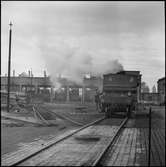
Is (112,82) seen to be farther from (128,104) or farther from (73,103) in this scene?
(73,103)

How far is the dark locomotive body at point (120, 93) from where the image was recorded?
22.0 metres

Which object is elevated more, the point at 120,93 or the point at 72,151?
the point at 120,93

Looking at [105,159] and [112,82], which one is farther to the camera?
[112,82]

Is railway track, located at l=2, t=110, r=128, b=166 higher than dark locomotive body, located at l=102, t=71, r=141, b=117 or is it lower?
lower

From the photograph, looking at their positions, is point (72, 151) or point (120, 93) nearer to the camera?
point (72, 151)

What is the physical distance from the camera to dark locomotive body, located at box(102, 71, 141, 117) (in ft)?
72.1

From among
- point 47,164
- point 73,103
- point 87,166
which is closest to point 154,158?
point 87,166

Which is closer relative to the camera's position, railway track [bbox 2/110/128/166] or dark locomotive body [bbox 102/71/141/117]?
railway track [bbox 2/110/128/166]

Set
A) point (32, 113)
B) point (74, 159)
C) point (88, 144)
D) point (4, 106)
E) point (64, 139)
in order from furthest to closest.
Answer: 1. point (32, 113)
2. point (4, 106)
3. point (64, 139)
4. point (88, 144)
5. point (74, 159)

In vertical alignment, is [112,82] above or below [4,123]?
Result: above

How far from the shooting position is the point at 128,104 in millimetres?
21719

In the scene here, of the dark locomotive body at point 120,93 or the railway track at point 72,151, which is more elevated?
the dark locomotive body at point 120,93

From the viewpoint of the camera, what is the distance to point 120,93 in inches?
883

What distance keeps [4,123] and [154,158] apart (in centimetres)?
952
